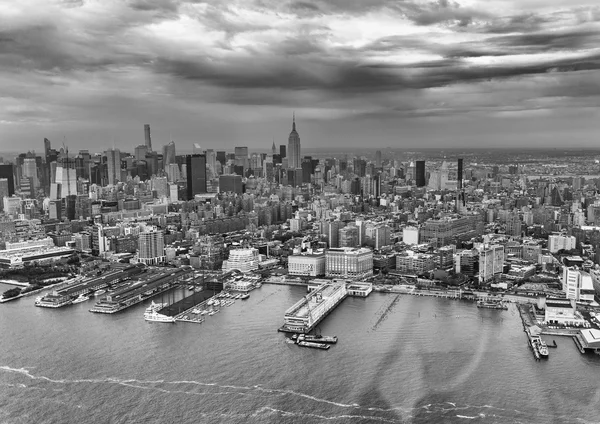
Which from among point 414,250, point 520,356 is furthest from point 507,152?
point 520,356

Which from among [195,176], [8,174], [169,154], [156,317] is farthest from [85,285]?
[169,154]

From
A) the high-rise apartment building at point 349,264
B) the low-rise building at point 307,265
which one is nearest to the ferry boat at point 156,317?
the low-rise building at point 307,265

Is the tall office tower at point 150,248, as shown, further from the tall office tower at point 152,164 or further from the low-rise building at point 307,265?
the tall office tower at point 152,164

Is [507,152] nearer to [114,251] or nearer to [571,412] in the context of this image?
[114,251]

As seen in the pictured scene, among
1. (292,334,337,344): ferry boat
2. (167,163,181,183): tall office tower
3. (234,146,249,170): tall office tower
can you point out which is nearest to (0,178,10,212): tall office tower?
(167,163,181,183): tall office tower

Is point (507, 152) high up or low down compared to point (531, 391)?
up

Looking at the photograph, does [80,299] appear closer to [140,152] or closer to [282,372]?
[282,372]
